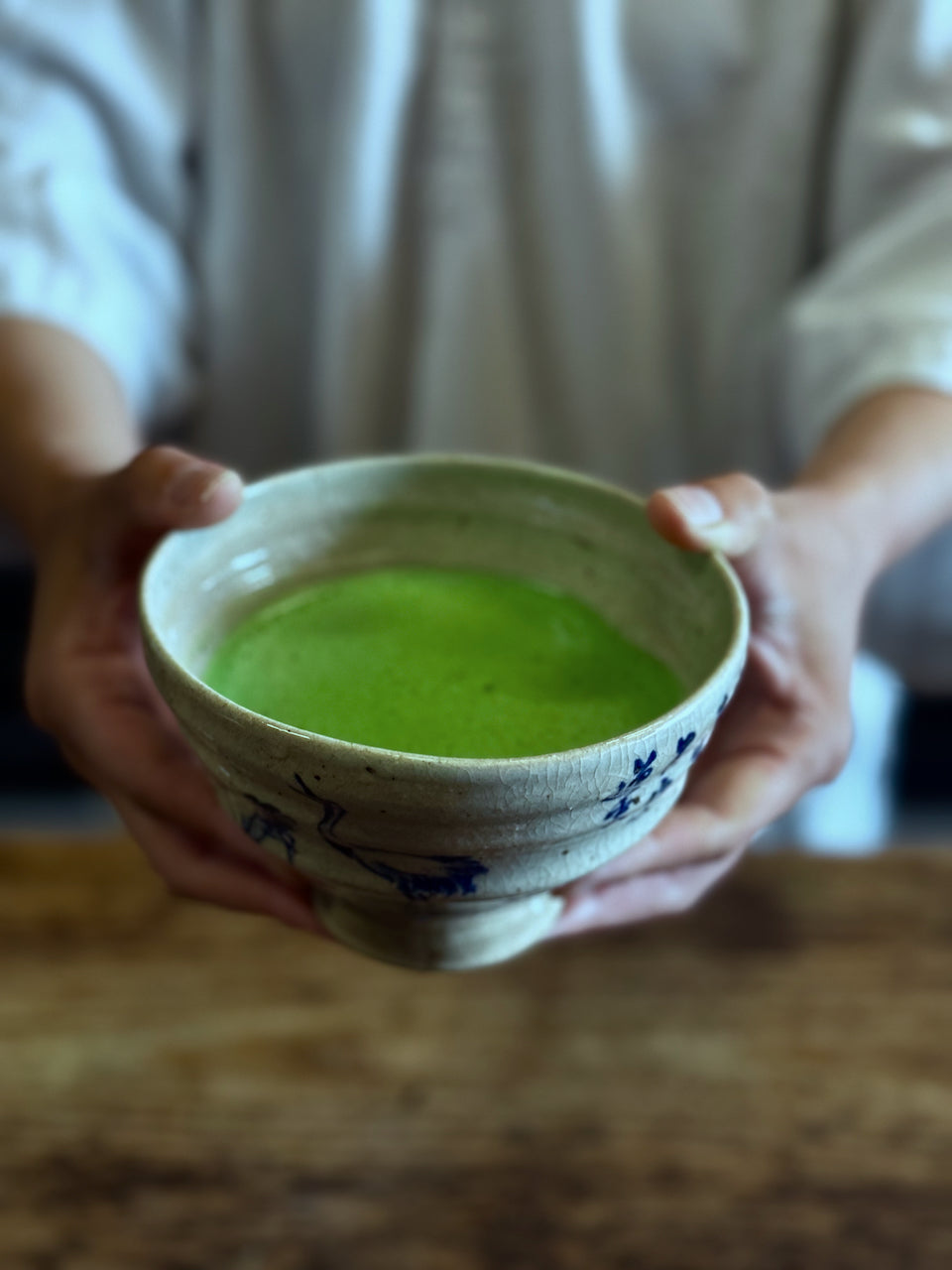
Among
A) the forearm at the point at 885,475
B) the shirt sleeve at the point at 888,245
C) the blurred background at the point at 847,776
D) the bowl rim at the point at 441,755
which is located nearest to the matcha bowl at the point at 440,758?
the bowl rim at the point at 441,755

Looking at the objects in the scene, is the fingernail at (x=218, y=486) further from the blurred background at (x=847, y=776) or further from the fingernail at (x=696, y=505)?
the blurred background at (x=847, y=776)

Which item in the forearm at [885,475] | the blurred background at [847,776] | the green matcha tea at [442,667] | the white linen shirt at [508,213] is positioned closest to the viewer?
the green matcha tea at [442,667]

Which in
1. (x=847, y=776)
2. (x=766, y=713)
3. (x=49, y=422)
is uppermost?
(x=49, y=422)

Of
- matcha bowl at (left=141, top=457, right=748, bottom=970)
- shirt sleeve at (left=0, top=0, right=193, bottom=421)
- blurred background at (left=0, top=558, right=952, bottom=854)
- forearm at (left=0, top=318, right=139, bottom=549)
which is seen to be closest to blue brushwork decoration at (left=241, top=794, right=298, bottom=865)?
matcha bowl at (left=141, top=457, right=748, bottom=970)

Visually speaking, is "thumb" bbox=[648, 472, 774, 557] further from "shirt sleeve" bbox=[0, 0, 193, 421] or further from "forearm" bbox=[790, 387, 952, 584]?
"shirt sleeve" bbox=[0, 0, 193, 421]

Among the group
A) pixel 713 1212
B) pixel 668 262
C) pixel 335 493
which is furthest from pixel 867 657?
pixel 335 493

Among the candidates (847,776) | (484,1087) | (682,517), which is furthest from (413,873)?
(847,776)

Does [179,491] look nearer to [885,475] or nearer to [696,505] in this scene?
[696,505]
